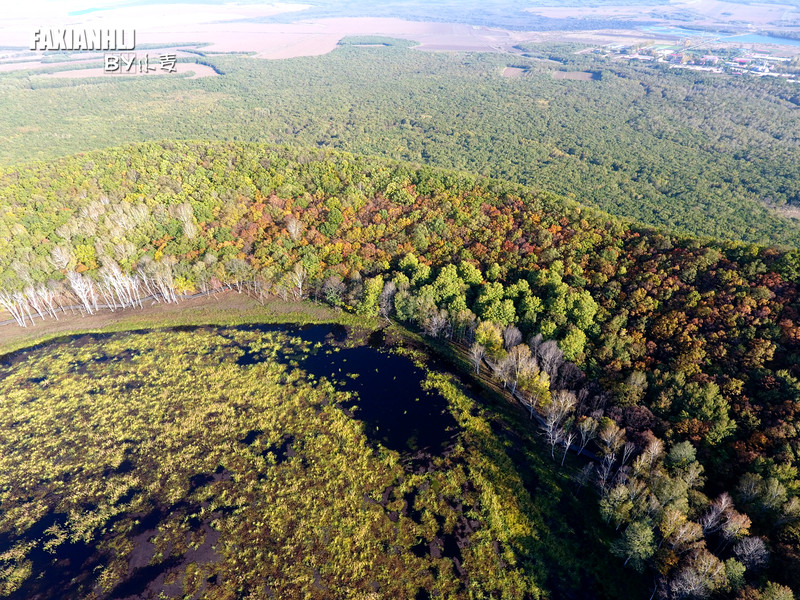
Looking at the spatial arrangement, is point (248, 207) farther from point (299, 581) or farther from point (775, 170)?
point (775, 170)

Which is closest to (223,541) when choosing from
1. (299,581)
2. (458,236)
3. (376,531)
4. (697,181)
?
(299,581)

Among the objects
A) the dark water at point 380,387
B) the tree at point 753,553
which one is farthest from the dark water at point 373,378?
the tree at point 753,553

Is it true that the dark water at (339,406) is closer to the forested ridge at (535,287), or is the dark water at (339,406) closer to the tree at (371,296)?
the tree at (371,296)

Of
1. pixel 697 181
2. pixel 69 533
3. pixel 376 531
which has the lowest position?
pixel 69 533

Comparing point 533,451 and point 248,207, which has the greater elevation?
point 248,207

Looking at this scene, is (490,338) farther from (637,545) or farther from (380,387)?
(637,545)

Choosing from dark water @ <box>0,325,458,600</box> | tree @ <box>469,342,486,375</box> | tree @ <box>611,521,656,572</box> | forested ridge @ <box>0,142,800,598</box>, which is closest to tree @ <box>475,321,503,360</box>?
forested ridge @ <box>0,142,800,598</box>

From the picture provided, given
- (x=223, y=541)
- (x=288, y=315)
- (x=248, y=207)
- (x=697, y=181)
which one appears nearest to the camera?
(x=223, y=541)

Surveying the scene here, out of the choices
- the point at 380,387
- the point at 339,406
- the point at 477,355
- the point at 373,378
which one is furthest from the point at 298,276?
the point at 477,355
